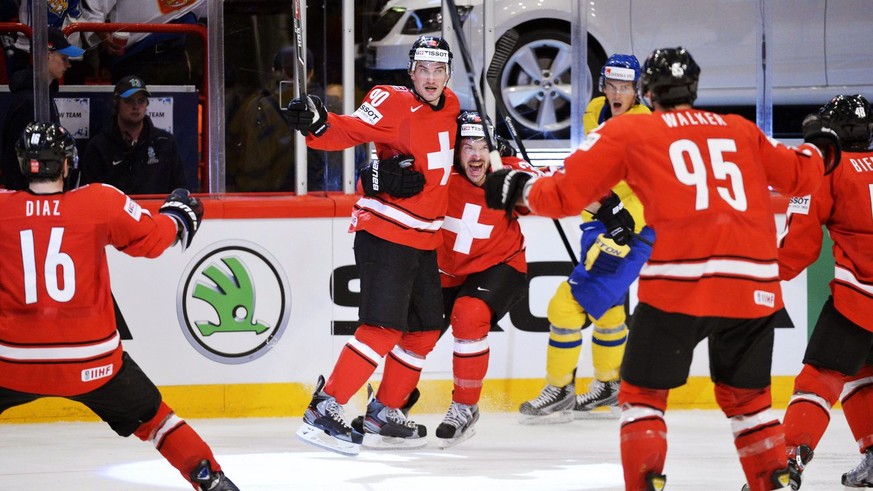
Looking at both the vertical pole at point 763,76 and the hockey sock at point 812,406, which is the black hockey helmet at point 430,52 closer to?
the hockey sock at point 812,406

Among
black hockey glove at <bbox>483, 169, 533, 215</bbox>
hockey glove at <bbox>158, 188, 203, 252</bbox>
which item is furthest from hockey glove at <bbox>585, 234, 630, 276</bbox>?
hockey glove at <bbox>158, 188, 203, 252</bbox>

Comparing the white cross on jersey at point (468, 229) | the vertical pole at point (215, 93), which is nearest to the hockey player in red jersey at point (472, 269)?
the white cross on jersey at point (468, 229)

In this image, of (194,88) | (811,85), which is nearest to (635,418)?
(194,88)

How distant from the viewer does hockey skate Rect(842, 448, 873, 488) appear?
4.18 meters

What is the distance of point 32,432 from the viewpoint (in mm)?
5312

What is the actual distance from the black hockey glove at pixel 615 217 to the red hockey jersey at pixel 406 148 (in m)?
0.68

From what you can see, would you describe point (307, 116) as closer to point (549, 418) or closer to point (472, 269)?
point (472, 269)

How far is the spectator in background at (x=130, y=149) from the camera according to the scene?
5609mm

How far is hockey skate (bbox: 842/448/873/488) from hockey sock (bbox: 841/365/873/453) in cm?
3

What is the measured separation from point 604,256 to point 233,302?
1.61 metres

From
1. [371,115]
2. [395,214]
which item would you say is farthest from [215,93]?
[395,214]

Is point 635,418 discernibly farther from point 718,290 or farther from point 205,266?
point 205,266

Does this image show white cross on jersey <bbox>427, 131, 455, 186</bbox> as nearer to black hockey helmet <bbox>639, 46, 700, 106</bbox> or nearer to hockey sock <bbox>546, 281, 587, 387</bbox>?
hockey sock <bbox>546, 281, 587, 387</bbox>

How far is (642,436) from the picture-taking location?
3412mm
